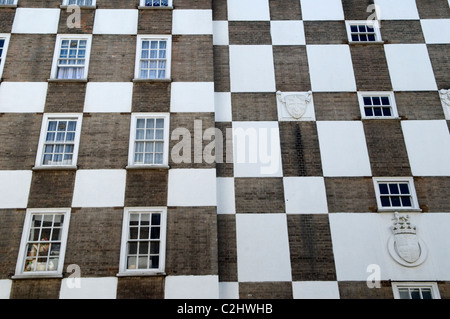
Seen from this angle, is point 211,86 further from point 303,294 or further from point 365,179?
point 303,294

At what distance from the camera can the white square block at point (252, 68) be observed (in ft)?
48.1

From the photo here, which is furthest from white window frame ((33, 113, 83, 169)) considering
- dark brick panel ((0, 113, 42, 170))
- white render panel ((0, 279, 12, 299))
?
white render panel ((0, 279, 12, 299))

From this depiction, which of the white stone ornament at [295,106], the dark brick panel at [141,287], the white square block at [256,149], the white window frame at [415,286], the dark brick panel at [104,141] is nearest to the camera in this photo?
the dark brick panel at [141,287]

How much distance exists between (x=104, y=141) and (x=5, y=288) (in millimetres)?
5287

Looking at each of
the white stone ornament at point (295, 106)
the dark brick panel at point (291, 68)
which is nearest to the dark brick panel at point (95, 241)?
the white stone ornament at point (295, 106)

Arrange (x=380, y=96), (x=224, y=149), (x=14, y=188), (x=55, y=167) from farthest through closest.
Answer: (x=380, y=96) < (x=224, y=149) < (x=55, y=167) < (x=14, y=188)

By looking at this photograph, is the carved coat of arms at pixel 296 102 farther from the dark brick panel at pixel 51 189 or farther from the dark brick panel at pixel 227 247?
the dark brick panel at pixel 51 189

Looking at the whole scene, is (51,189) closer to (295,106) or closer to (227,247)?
(227,247)

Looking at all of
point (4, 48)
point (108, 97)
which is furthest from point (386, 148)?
point (4, 48)

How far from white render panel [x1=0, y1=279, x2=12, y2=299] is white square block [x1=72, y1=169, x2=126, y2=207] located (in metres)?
2.80

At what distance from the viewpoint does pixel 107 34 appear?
14.7 metres

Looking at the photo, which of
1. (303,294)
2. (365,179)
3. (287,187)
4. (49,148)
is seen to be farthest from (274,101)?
(49,148)

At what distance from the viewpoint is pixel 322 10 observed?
16062 mm

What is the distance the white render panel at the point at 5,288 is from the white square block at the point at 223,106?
27.7 ft
